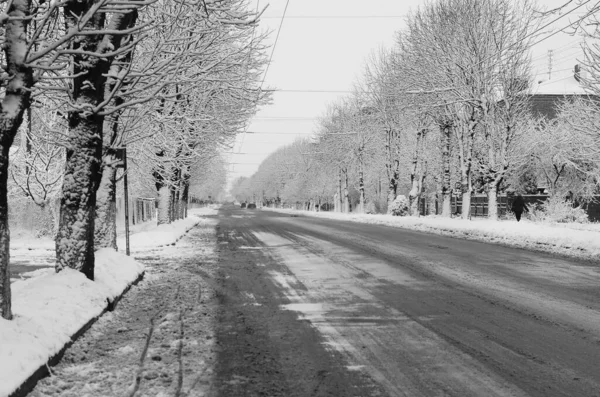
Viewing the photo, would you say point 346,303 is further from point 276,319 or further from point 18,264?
point 18,264

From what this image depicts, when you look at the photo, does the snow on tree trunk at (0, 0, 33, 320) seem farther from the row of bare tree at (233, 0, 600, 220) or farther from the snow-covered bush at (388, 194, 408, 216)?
the snow-covered bush at (388, 194, 408, 216)

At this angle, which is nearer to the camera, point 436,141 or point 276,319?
point 276,319

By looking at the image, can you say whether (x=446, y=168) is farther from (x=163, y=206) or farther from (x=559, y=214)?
(x=163, y=206)

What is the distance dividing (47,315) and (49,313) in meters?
0.08

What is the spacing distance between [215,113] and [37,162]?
26.2 ft

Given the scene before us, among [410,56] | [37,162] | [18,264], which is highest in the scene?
[410,56]

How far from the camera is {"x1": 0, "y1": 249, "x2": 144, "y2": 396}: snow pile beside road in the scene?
426 cm

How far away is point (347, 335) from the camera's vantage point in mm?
6012

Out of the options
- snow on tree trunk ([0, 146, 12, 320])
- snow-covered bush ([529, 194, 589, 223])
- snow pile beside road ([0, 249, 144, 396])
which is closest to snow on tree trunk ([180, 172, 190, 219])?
snow-covered bush ([529, 194, 589, 223])

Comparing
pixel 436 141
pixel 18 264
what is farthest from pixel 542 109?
pixel 18 264

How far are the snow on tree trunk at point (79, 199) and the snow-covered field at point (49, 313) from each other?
0.97ft

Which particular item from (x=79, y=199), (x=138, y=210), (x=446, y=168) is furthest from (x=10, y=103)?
(x=138, y=210)

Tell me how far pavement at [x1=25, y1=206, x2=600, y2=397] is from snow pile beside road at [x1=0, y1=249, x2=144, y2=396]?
0.22 metres

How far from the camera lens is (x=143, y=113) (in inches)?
473
